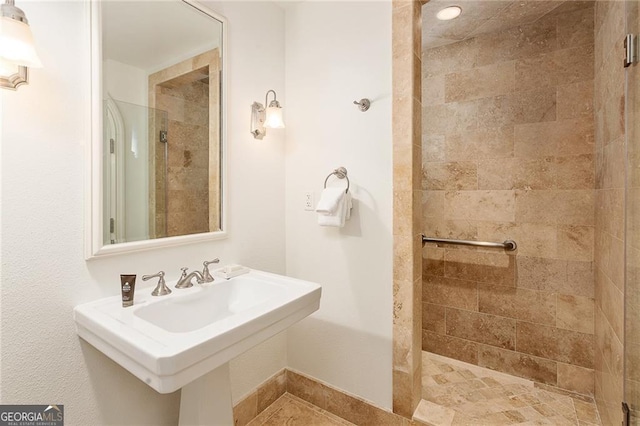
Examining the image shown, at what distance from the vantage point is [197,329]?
3.71ft

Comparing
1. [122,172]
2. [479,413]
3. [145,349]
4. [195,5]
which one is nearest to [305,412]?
[479,413]

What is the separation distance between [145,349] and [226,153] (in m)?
0.99

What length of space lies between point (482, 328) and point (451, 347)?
11.0 inches

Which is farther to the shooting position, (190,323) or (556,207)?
(556,207)

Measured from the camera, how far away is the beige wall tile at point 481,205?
202cm

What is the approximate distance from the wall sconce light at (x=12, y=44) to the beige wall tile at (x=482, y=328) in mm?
2594

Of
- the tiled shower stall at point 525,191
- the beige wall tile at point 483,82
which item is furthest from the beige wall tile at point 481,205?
the beige wall tile at point 483,82

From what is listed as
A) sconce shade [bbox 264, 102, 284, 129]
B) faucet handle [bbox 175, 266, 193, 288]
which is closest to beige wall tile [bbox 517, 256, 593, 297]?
sconce shade [bbox 264, 102, 284, 129]

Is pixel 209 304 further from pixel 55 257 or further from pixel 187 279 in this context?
pixel 55 257

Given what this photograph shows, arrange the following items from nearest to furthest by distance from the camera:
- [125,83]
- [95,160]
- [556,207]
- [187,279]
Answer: [95,160] < [125,83] < [187,279] < [556,207]

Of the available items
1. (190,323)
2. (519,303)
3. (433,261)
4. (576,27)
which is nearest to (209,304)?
(190,323)

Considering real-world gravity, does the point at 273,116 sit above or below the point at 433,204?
above

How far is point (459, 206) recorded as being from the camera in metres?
2.21

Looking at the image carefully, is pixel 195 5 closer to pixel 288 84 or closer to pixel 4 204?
pixel 288 84
